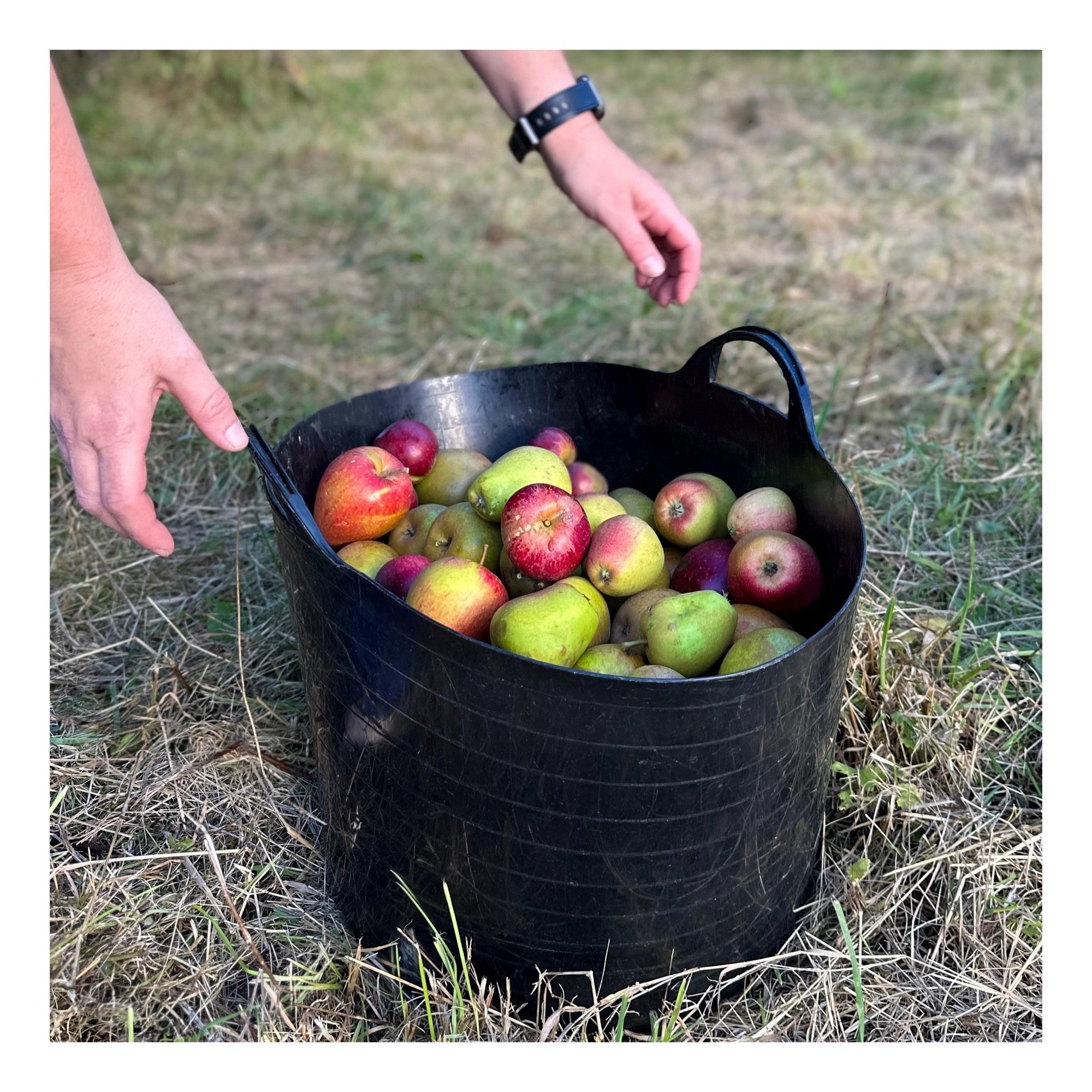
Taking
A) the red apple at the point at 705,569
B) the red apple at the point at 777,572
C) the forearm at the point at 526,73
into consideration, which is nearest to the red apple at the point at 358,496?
the red apple at the point at 705,569

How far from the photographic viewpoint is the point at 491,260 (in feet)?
16.6

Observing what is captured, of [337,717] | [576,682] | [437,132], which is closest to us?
[576,682]

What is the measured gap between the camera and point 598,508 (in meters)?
2.13

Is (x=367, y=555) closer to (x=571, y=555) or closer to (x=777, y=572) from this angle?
(x=571, y=555)

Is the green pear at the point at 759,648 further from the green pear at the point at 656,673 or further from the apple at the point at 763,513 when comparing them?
the apple at the point at 763,513

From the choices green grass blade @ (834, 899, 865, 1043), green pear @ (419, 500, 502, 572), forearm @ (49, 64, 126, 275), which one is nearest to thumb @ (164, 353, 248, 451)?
forearm @ (49, 64, 126, 275)

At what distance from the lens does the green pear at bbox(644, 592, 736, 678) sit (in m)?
1.78

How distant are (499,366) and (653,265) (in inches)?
51.9

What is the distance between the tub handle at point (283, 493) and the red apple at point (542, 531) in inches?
14.2

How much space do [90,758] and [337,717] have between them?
0.82m

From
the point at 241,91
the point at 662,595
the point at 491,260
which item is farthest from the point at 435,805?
the point at 241,91

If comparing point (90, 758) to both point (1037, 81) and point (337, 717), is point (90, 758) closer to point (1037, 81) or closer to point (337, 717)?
point (337, 717)

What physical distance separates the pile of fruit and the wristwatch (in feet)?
2.53

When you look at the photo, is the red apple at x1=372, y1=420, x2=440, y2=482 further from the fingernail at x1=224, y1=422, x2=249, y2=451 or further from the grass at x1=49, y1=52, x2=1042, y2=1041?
the grass at x1=49, y1=52, x2=1042, y2=1041
